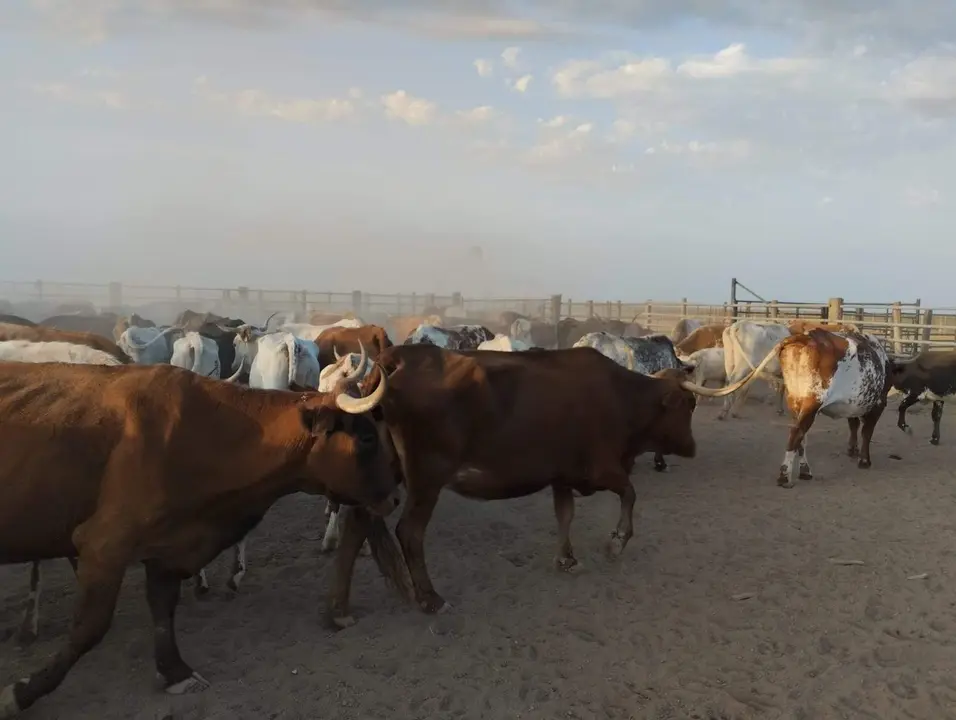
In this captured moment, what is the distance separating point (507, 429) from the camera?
19.0 feet

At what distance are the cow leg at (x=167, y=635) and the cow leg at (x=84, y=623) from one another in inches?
11.7

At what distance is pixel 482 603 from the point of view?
5527 mm

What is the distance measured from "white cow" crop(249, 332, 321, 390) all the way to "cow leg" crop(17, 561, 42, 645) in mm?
3979

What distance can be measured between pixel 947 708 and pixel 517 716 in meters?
2.40

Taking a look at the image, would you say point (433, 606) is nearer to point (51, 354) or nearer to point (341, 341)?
point (51, 354)

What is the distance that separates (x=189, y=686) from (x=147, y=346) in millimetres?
7441

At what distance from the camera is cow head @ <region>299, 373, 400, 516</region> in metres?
4.21

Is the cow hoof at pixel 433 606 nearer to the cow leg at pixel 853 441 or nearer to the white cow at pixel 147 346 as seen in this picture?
the white cow at pixel 147 346

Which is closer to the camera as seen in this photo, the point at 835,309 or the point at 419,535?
the point at 419,535

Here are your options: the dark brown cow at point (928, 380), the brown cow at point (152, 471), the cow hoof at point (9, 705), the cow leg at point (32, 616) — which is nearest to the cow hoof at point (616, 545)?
the brown cow at point (152, 471)

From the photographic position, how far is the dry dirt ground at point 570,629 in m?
4.22

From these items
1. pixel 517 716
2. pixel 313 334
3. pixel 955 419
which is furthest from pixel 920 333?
pixel 517 716

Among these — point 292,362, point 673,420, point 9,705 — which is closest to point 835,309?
point 673,420

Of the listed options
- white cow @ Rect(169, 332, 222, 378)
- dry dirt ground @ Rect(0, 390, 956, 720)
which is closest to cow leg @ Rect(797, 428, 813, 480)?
dry dirt ground @ Rect(0, 390, 956, 720)
